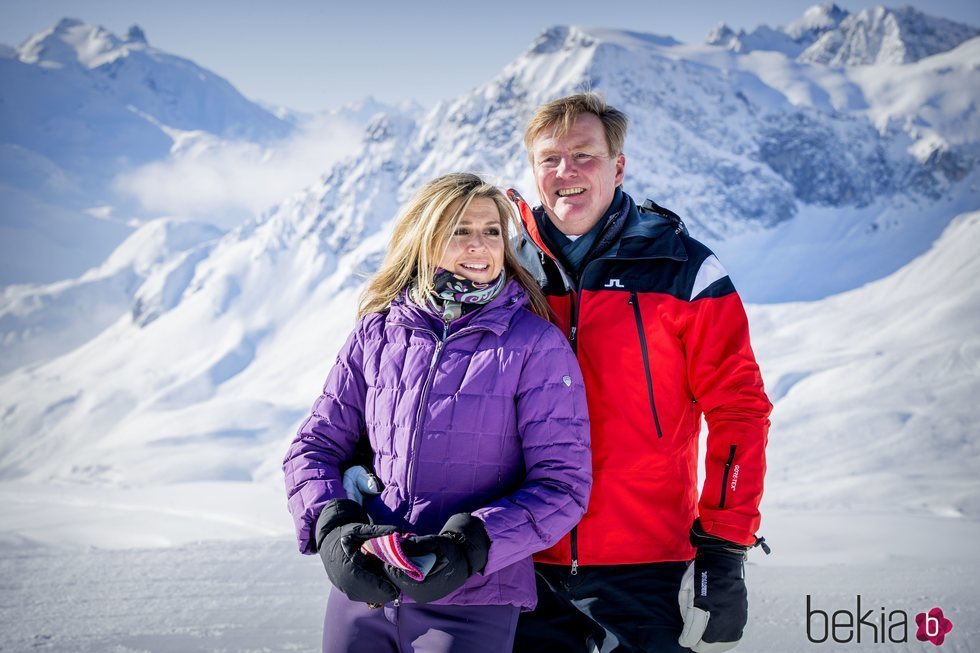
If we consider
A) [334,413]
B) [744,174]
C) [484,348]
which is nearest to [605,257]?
[484,348]

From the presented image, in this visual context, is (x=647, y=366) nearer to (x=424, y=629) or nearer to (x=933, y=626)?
(x=424, y=629)

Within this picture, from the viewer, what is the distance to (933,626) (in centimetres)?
450

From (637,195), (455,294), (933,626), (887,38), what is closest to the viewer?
(455,294)

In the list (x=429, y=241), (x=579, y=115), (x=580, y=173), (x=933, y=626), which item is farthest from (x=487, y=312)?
(x=933, y=626)

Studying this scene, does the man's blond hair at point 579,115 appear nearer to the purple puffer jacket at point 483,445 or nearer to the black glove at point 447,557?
the purple puffer jacket at point 483,445

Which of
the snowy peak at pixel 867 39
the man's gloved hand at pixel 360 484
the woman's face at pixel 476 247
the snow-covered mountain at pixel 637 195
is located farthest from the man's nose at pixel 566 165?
the snowy peak at pixel 867 39

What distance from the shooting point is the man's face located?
2762 millimetres

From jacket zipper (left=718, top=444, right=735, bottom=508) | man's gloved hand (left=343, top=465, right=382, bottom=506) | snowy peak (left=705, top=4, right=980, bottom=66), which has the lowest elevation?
man's gloved hand (left=343, top=465, right=382, bottom=506)

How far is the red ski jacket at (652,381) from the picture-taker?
251 centimetres

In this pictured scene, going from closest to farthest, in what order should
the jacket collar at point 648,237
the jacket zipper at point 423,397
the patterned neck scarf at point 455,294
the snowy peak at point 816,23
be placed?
the jacket zipper at point 423,397 < the patterned neck scarf at point 455,294 < the jacket collar at point 648,237 < the snowy peak at point 816,23

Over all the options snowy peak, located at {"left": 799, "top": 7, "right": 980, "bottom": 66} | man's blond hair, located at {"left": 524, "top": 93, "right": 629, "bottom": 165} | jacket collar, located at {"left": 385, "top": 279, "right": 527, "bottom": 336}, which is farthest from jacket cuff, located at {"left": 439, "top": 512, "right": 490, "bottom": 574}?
snowy peak, located at {"left": 799, "top": 7, "right": 980, "bottom": 66}

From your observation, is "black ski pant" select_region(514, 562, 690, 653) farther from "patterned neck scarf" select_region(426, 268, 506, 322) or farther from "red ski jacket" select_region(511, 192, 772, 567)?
"patterned neck scarf" select_region(426, 268, 506, 322)

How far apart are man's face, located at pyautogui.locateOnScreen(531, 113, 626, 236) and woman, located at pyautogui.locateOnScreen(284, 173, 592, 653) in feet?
1.22

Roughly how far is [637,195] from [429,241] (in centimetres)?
8549
